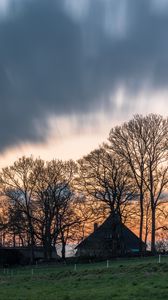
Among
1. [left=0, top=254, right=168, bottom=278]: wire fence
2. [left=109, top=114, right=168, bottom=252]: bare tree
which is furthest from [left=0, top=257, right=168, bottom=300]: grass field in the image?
[left=109, top=114, right=168, bottom=252]: bare tree

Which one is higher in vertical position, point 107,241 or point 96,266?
point 107,241

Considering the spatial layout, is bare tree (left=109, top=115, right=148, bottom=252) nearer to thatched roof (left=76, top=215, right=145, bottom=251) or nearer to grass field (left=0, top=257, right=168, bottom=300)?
thatched roof (left=76, top=215, right=145, bottom=251)

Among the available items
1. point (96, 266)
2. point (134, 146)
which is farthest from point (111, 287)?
point (134, 146)

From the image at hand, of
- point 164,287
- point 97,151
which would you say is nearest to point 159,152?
point 97,151

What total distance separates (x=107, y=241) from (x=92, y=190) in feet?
31.9

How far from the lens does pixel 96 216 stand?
222 ft

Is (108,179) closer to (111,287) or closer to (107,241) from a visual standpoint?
(107,241)

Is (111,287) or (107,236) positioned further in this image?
(107,236)

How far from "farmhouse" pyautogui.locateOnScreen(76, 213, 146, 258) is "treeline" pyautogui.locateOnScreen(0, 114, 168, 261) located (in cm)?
136

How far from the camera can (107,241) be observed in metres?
70.4

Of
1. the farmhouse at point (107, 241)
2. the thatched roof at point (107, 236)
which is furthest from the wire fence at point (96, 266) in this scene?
the thatched roof at point (107, 236)

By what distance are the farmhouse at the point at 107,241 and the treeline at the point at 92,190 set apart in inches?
53.7

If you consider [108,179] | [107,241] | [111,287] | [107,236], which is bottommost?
[111,287]

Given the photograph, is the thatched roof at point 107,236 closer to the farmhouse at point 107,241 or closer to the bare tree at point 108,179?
the farmhouse at point 107,241
